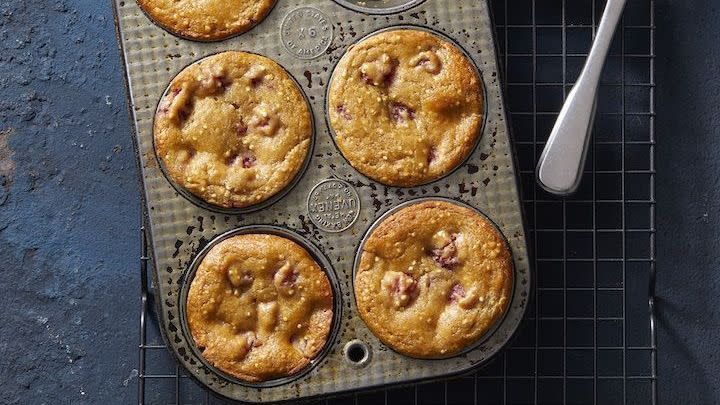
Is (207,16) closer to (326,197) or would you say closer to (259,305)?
(326,197)

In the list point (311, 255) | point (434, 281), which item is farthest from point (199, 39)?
point (434, 281)

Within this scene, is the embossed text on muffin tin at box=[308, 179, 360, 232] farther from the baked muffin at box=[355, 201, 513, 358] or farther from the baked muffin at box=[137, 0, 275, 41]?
the baked muffin at box=[137, 0, 275, 41]

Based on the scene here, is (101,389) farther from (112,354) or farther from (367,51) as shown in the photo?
(367,51)

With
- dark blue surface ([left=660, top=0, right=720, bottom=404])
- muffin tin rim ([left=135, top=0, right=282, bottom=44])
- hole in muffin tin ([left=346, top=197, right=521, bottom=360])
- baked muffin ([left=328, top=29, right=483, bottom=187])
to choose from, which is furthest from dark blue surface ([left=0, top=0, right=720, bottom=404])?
baked muffin ([left=328, top=29, right=483, bottom=187])

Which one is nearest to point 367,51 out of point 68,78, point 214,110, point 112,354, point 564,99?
point 214,110

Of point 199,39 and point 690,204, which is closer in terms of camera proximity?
point 199,39

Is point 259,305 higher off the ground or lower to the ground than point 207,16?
lower
